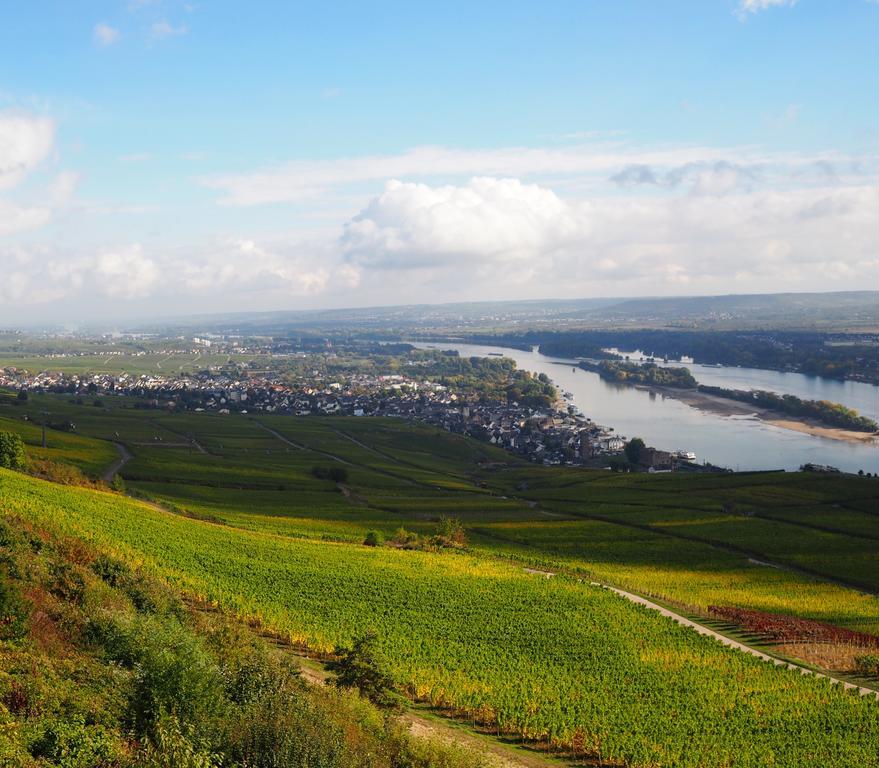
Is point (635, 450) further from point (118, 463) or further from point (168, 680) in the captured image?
point (168, 680)

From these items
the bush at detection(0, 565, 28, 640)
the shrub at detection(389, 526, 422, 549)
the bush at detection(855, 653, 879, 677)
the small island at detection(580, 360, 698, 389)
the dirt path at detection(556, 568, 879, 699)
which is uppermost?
the bush at detection(0, 565, 28, 640)

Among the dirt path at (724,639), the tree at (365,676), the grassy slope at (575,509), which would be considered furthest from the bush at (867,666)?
the tree at (365,676)

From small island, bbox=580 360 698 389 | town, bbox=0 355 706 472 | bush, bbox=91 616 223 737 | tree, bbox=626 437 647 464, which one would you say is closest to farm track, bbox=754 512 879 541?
town, bbox=0 355 706 472

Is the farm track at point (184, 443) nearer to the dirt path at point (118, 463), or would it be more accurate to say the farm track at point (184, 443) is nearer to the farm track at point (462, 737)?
the dirt path at point (118, 463)

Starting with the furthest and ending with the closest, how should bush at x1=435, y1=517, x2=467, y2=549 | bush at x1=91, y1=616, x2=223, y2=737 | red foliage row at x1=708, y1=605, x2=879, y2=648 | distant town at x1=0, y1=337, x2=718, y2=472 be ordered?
1. distant town at x1=0, y1=337, x2=718, y2=472
2. bush at x1=435, y1=517, x2=467, y2=549
3. red foliage row at x1=708, y1=605, x2=879, y2=648
4. bush at x1=91, y1=616, x2=223, y2=737

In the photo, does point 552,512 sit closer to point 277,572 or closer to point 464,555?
point 464,555

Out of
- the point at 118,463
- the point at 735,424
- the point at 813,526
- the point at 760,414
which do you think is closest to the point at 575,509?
the point at 813,526

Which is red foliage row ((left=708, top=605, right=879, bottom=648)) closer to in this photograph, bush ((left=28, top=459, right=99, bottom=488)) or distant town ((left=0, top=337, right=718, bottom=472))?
bush ((left=28, top=459, right=99, bottom=488))

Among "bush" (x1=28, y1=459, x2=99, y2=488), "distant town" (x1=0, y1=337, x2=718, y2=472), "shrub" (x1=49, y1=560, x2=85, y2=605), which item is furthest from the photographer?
"distant town" (x1=0, y1=337, x2=718, y2=472)
